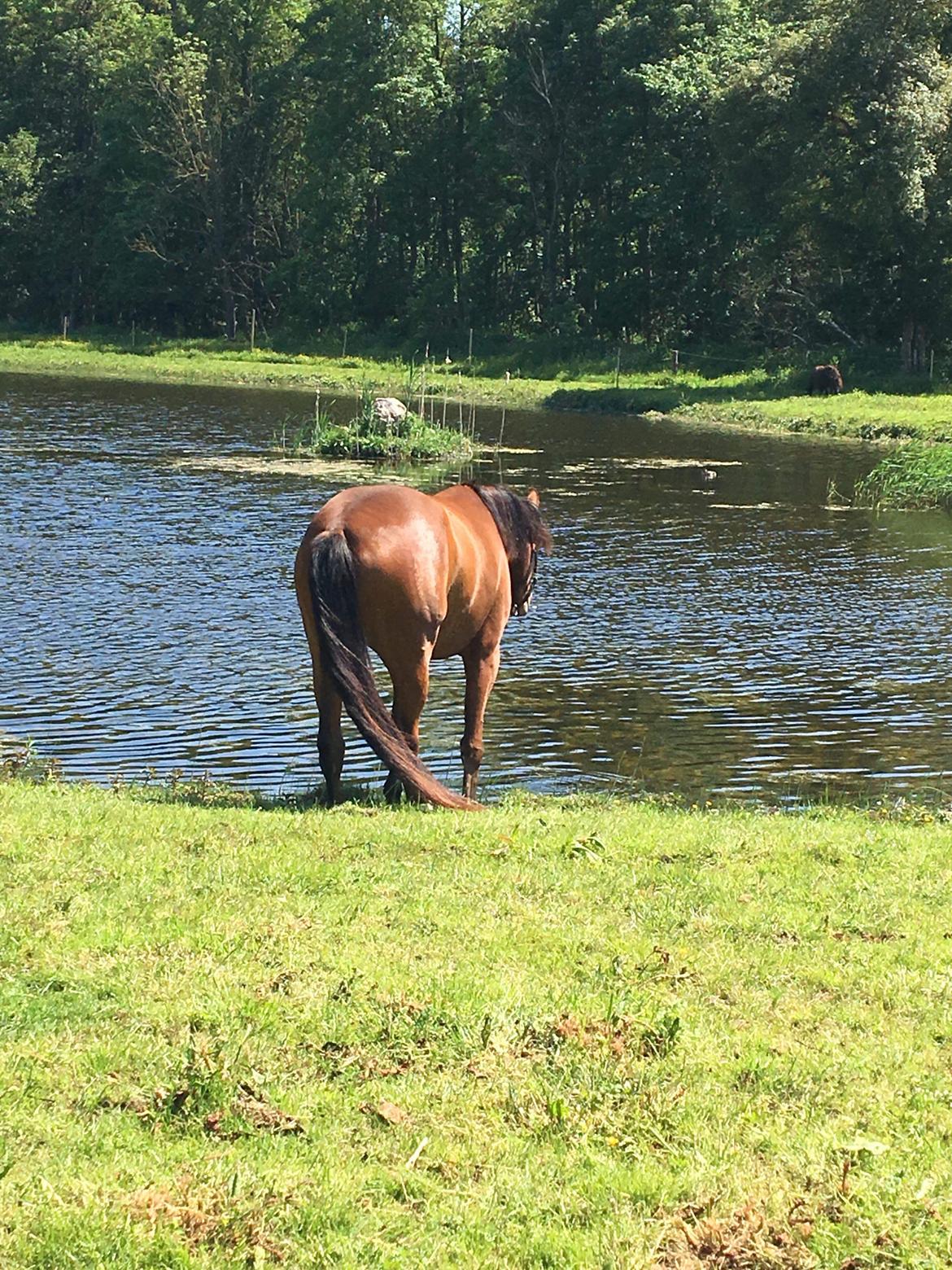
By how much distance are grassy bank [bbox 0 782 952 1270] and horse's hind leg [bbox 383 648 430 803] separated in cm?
224

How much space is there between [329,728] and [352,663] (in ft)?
2.45

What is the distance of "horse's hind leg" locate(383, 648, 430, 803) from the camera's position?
1070cm

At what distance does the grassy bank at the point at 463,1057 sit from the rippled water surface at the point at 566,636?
190 inches

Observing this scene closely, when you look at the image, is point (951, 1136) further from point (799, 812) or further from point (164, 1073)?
point (799, 812)

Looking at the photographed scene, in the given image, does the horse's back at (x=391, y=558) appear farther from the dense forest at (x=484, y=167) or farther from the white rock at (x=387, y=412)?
the dense forest at (x=484, y=167)

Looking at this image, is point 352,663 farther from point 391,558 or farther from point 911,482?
point 911,482

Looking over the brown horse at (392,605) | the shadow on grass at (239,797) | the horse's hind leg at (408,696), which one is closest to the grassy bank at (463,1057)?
the brown horse at (392,605)

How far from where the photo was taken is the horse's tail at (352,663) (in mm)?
9578

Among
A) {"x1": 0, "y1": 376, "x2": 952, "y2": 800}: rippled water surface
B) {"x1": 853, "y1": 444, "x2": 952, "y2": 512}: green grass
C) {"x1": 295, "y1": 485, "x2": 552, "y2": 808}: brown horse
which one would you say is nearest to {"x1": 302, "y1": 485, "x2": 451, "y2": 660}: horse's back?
{"x1": 295, "y1": 485, "x2": 552, "y2": 808}: brown horse

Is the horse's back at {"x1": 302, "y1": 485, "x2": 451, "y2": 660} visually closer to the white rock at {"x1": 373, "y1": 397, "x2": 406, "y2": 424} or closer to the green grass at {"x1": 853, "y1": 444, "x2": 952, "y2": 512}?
the green grass at {"x1": 853, "y1": 444, "x2": 952, "y2": 512}

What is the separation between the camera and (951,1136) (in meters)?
5.08

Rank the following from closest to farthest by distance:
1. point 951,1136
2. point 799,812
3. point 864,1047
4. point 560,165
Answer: point 951,1136
point 864,1047
point 799,812
point 560,165

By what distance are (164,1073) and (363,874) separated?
2.69 m

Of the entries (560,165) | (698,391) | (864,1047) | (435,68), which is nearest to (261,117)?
(435,68)
